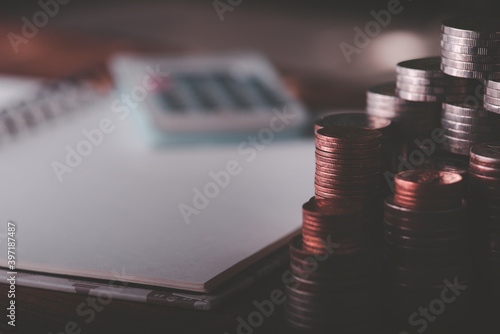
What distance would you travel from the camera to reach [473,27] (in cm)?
65

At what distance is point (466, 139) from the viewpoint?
67 centimetres

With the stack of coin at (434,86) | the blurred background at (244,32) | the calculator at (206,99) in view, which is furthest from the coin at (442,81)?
the blurred background at (244,32)

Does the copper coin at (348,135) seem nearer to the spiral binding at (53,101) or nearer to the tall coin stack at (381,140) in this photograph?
the tall coin stack at (381,140)

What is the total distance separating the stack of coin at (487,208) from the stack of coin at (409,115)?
0.10 m

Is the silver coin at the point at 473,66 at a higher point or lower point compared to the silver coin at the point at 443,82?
higher

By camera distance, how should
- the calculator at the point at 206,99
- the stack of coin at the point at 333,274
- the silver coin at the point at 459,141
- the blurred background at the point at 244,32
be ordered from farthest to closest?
the blurred background at the point at 244,32
the calculator at the point at 206,99
the silver coin at the point at 459,141
the stack of coin at the point at 333,274

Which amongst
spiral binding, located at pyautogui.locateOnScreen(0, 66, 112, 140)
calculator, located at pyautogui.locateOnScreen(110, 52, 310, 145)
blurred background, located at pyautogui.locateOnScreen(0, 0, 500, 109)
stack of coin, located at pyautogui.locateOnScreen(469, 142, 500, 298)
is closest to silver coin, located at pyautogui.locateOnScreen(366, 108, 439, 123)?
stack of coin, located at pyautogui.locateOnScreen(469, 142, 500, 298)

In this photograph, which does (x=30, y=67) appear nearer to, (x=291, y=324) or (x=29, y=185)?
(x=29, y=185)

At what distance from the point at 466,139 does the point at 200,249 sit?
0.93 feet

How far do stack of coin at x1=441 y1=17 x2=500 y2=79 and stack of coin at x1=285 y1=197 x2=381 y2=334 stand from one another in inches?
6.4

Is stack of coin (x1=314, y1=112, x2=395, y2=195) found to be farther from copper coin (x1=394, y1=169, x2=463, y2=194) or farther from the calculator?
the calculator

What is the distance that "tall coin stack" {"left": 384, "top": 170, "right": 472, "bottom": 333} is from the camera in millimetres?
A: 578

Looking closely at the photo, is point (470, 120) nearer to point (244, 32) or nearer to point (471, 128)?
point (471, 128)

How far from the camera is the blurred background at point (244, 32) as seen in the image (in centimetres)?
174
